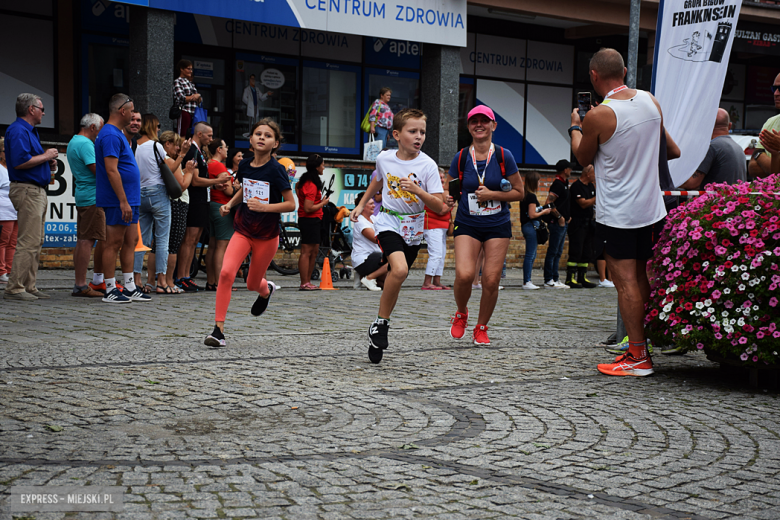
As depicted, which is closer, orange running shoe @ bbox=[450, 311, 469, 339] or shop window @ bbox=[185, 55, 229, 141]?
orange running shoe @ bbox=[450, 311, 469, 339]

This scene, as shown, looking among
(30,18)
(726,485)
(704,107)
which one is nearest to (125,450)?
(726,485)

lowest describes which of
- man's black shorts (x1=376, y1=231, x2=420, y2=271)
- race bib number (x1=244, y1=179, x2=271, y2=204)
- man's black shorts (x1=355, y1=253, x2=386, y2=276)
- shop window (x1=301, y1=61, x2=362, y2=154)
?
man's black shorts (x1=355, y1=253, x2=386, y2=276)

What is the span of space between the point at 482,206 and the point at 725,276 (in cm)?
237

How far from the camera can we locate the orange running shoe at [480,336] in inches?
294

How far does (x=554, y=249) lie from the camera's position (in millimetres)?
15062

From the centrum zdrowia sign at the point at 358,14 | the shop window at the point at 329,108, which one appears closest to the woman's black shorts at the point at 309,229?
the centrum zdrowia sign at the point at 358,14

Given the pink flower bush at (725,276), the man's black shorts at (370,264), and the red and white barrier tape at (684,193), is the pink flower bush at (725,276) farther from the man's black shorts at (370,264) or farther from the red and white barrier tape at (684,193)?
the man's black shorts at (370,264)

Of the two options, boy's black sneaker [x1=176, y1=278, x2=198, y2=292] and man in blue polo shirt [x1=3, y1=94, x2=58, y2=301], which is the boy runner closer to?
man in blue polo shirt [x1=3, y1=94, x2=58, y2=301]

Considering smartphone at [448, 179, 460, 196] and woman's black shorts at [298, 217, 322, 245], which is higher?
smartphone at [448, 179, 460, 196]

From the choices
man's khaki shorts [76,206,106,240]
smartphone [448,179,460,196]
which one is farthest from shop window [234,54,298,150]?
smartphone [448,179,460,196]

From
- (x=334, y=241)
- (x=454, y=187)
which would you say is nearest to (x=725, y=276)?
(x=454, y=187)

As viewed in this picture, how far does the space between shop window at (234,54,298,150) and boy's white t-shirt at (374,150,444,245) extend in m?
12.0

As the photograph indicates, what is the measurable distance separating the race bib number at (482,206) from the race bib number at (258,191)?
1716 millimetres

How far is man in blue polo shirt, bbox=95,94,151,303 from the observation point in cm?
978
